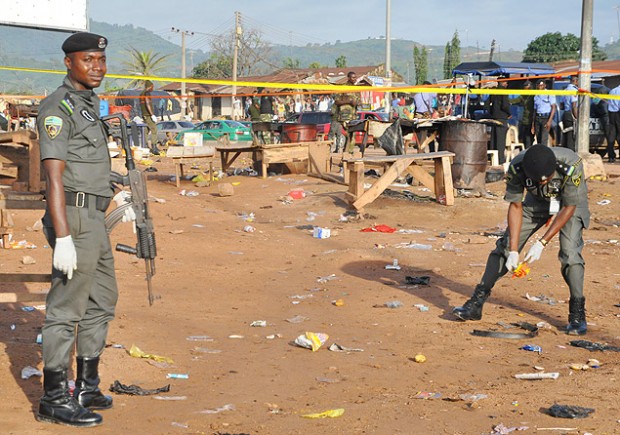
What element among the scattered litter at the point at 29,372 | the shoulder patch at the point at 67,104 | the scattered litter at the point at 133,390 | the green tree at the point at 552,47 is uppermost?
the green tree at the point at 552,47

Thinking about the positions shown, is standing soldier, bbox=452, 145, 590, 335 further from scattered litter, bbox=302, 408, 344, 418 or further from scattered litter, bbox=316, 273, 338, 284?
scattered litter, bbox=302, 408, 344, 418

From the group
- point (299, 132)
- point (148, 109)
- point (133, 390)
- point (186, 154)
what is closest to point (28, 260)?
point (133, 390)

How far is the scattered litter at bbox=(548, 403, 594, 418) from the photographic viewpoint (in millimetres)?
4844

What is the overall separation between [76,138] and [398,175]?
8.73m

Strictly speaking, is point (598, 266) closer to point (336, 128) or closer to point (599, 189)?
point (599, 189)

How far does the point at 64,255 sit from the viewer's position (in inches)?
172

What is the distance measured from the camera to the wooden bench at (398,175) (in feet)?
41.8

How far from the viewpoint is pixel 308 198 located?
576 inches

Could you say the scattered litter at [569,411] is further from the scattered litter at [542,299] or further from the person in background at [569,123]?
the person in background at [569,123]

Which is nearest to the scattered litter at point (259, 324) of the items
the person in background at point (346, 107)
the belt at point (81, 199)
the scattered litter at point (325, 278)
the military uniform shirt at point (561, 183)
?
the scattered litter at point (325, 278)

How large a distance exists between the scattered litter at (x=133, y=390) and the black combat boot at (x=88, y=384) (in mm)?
348

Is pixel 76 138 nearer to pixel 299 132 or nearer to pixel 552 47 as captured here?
pixel 299 132

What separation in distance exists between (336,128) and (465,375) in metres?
15.2

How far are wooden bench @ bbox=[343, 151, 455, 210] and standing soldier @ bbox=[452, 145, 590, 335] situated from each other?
557cm
